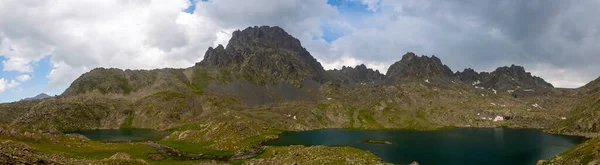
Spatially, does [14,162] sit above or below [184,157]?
above

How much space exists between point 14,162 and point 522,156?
134 metres

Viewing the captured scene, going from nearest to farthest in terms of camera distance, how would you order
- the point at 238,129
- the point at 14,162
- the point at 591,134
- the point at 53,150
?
the point at 14,162 → the point at 53,150 → the point at 238,129 → the point at 591,134

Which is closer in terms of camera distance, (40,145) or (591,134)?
(40,145)

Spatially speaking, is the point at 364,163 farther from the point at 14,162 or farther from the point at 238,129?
the point at 238,129

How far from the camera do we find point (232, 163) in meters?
86.1

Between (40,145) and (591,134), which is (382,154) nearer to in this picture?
(40,145)

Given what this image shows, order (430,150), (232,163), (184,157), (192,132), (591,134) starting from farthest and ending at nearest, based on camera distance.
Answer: (591,134), (192,132), (430,150), (184,157), (232,163)

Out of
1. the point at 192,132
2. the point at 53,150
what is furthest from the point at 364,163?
the point at 192,132

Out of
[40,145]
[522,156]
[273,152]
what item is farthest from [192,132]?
[522,156]

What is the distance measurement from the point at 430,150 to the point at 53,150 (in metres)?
118

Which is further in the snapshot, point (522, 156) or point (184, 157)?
point (522, 156)

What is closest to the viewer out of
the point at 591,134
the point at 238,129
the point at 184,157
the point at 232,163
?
the point at 232,163

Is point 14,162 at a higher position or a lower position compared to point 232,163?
higher

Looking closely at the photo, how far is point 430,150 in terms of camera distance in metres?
136
